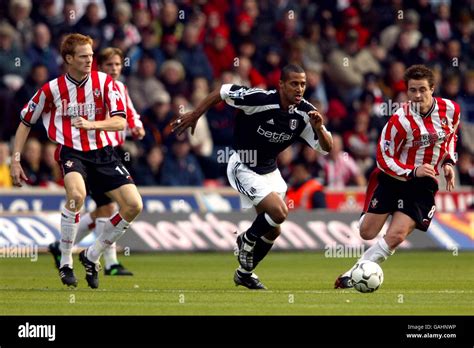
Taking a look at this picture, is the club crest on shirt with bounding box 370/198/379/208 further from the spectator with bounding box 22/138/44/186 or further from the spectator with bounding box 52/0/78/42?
the spectator with bounding box 52/0/78/42

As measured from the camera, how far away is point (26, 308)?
35.7ft

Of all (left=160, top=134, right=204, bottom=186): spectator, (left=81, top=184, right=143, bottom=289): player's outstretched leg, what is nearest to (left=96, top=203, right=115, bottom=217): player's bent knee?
(left=81, top=184, right=143, bottom=289): player's outstretched leg

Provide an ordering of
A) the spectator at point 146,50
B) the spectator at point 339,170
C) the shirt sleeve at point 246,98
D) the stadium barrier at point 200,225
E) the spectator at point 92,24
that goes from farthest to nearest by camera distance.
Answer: the spectator at point 146,50
the spectator at point 339,170
the spectator at point 92,24
the stadium barrier at point 200,225
the shirt sleeve at point 246,98

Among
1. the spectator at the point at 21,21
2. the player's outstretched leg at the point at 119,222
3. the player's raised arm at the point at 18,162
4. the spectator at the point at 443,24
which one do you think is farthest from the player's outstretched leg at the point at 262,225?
the spectator at the point at 443,24

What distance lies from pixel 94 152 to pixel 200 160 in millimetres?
8831

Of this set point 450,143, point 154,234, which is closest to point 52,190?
point 154,234

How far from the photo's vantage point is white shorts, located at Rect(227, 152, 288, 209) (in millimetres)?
13008

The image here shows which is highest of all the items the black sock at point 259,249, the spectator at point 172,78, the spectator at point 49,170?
the spectator at point 172,78

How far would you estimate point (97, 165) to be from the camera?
13.2 m

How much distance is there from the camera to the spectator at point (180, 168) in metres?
21.0

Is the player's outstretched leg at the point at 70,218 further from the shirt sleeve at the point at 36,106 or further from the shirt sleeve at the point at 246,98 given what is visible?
the shirt sleeve at the point at 246,98

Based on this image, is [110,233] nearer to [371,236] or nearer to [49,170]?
[371,236]

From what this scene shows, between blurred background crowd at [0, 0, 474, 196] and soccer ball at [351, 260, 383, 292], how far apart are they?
8594 millimetres

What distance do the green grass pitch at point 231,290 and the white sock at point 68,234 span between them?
33cm
